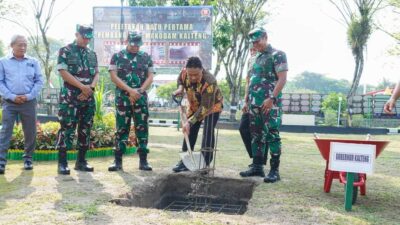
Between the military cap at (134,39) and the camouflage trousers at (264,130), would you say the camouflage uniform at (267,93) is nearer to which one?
the camouflage trousers at (264,130)

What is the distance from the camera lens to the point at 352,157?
3514 mm

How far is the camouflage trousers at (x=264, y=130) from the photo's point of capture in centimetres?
467

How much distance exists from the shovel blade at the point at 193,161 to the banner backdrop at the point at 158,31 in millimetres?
9903

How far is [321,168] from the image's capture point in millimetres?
6062

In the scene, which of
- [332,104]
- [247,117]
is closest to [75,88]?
[247,117]

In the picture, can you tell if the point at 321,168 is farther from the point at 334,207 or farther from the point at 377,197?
the point at 334,207

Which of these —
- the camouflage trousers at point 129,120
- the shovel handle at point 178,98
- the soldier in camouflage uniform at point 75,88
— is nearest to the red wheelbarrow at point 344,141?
the shovel handle at point 178,98

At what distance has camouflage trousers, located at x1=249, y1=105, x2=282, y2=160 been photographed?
184 inches

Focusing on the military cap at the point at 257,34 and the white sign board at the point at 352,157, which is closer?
the white sign board at the point at 352,157

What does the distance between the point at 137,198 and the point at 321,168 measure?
303cm

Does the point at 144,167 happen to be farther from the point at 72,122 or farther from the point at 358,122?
the point at 358,122

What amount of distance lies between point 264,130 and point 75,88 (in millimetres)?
2215

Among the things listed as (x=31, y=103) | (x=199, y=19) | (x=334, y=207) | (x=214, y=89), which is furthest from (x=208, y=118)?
(x=199, y=19)

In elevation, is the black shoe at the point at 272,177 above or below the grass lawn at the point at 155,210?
above
